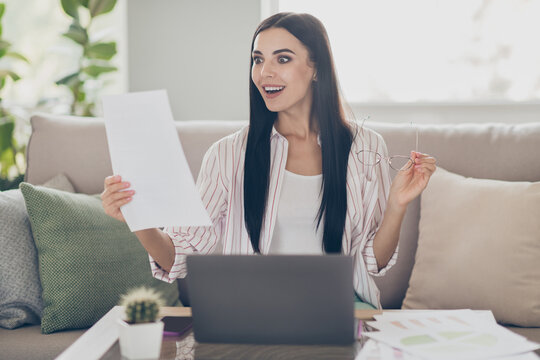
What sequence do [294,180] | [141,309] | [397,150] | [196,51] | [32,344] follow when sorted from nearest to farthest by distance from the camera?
[141,309] → [32,344] → [294,180] → [397,150] → [196,51]

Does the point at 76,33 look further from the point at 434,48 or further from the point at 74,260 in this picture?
the point at 434,48

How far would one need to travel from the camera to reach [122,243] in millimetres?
1635

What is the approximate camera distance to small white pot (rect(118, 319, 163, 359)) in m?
0.79

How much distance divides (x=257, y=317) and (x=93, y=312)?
2.78 ft

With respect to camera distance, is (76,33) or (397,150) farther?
(76,33)

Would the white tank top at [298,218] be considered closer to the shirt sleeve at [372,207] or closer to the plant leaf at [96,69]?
the shirt sleeve at [372,207]

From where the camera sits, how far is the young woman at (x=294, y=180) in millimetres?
1438

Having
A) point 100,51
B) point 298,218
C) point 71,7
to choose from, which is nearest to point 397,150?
point 298,218

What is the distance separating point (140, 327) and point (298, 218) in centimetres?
73

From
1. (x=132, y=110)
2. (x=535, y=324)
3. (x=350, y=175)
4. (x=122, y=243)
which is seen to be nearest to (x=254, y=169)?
(x=350, y=175)

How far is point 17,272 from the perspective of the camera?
4.83 ft

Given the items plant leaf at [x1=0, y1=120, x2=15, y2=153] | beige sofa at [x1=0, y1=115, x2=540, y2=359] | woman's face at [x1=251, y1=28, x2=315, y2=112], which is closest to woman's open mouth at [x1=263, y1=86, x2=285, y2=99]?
woman's face at [x1=251, y1=28, x2=315, y2=112]

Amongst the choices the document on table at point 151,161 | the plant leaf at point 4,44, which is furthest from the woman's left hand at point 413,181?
the plant leaf at point 4,44

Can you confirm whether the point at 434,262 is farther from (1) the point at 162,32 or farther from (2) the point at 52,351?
(1) the point at 162,32
